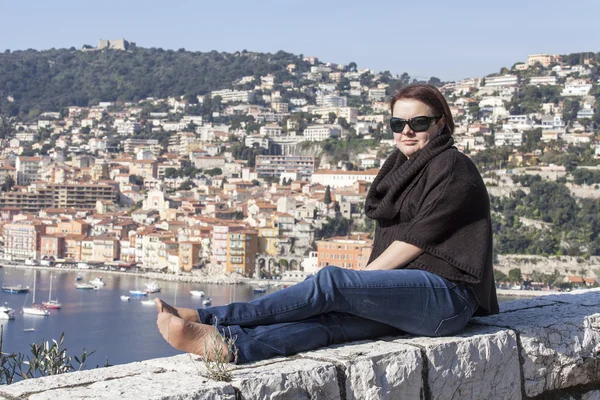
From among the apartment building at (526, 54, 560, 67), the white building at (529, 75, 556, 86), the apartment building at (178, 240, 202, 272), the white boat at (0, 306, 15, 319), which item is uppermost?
the apartment building at (526, 54, 560, 67)

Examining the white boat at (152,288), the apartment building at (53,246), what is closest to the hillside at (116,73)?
the apartment building at (53,246)

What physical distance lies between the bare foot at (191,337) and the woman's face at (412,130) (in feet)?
1.63

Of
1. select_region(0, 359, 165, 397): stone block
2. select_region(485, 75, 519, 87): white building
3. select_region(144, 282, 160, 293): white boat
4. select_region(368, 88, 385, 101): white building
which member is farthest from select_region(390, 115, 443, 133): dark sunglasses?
select_region(368, 88, 385, 101): white building

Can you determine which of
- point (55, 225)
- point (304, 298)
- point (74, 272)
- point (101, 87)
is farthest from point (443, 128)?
point (101, 87)

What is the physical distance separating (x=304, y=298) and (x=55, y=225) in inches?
1251

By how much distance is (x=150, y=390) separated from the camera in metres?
1.10

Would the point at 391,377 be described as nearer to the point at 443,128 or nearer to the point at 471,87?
the point at 443,128

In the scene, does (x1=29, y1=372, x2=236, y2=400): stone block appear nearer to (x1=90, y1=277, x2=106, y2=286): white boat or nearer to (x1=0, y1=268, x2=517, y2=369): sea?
(x1=0, y1=268, x2=517, y2=369): sea

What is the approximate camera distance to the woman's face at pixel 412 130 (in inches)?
63.7

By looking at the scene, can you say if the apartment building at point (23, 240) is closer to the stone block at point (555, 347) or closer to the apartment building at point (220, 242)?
the apartment building at point (220, 242)

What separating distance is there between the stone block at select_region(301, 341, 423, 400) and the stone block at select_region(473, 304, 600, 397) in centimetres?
22

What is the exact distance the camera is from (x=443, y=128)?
1.63 m

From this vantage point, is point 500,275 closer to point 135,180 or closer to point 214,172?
point 214,172

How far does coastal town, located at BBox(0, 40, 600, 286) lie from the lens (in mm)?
28797
